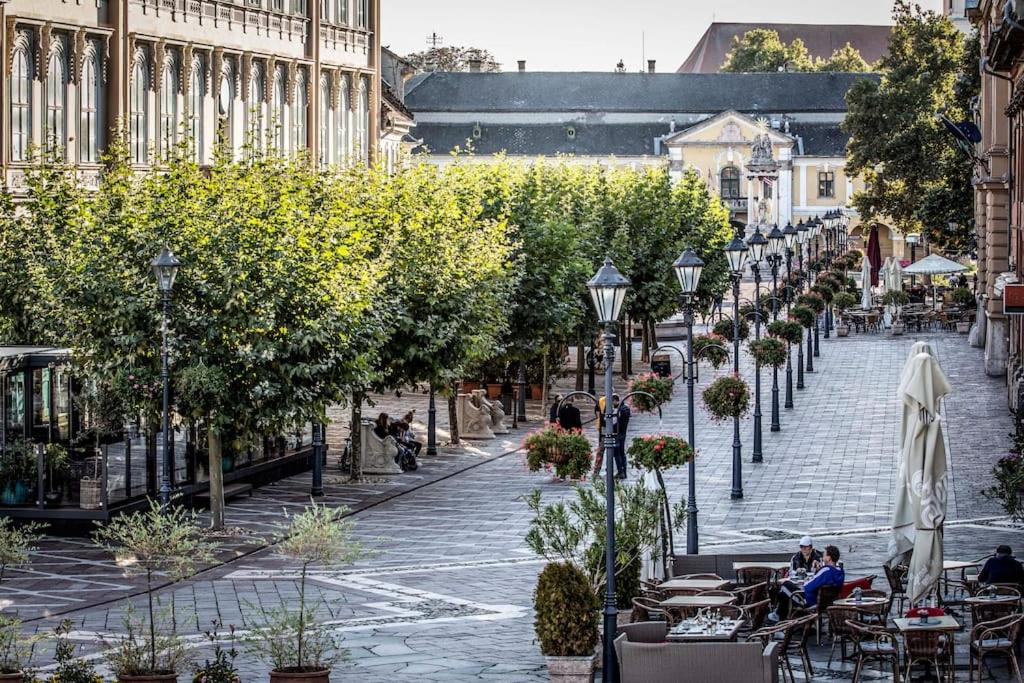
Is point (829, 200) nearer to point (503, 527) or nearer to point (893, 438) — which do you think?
point (893, 438)

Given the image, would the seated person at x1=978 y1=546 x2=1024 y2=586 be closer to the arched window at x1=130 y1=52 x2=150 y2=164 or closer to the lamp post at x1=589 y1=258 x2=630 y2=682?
the lamp post at x1=589 y1=258 x2=630 y2=682

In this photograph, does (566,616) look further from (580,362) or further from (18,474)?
(580,362)

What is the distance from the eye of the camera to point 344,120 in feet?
200

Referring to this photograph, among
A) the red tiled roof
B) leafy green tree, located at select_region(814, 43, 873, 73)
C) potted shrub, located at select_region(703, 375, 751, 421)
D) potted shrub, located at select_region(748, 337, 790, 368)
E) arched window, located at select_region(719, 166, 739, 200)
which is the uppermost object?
the red tiled roof

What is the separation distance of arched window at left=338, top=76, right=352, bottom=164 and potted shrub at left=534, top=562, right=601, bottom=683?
4278 cm

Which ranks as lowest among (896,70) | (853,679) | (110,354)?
(853,679)

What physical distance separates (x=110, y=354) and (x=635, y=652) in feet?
47.6

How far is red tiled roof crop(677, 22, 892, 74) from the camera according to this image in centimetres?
18612

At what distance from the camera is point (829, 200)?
139m

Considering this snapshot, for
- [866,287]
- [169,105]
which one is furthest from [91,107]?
[866,287]

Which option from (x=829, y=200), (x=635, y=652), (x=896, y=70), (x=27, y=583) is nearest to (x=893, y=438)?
(x=27, y=583)

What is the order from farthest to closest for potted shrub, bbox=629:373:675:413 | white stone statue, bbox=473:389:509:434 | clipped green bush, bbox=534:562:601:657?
1. white stone statue, bbox=473:389:509:434
2. potted shrub, bbox=629:373:675:413
3. clipped green bush, bbox=534:562:601:657

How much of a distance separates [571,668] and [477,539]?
11662mm

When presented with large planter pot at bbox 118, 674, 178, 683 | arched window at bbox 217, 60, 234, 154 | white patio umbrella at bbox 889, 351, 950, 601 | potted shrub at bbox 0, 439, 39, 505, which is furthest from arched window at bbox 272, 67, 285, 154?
large planter pot at bbox 118, 674, 178, 683
